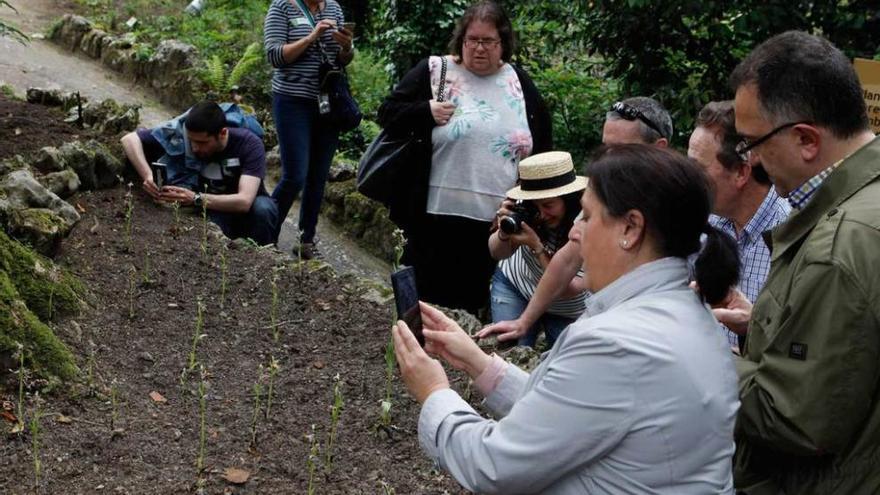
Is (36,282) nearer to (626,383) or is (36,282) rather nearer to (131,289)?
(131,289)

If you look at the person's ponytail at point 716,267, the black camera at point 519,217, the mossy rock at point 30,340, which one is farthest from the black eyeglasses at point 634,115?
the mossy rock at point 30,340

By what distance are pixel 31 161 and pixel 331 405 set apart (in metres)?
2.93

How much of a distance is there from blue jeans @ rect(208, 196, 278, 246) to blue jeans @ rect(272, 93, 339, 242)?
210 millimetres

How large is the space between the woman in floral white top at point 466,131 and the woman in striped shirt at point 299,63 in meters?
1.34

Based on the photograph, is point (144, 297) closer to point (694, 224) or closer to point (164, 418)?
point (164, 418)

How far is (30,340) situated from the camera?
4.33 meters

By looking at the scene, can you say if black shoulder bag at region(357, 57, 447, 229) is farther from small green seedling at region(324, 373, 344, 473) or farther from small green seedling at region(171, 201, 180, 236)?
small green seedling at region(324, 373, 344, 473)

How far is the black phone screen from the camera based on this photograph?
9.32 ft

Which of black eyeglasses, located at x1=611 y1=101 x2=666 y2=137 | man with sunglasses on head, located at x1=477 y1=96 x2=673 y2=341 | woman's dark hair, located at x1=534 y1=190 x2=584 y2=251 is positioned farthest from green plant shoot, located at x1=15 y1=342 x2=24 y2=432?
black eyeglasses, located at x1=611 y1=101 x2=666 y2=137

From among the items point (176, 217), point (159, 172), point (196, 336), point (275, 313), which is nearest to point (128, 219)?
point (176, 217)

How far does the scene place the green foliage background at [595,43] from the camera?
7.06 m

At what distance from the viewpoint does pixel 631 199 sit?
2.30m

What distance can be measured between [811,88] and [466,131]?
3049mm

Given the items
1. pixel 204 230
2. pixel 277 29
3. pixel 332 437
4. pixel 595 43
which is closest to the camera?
pixel 332 437
